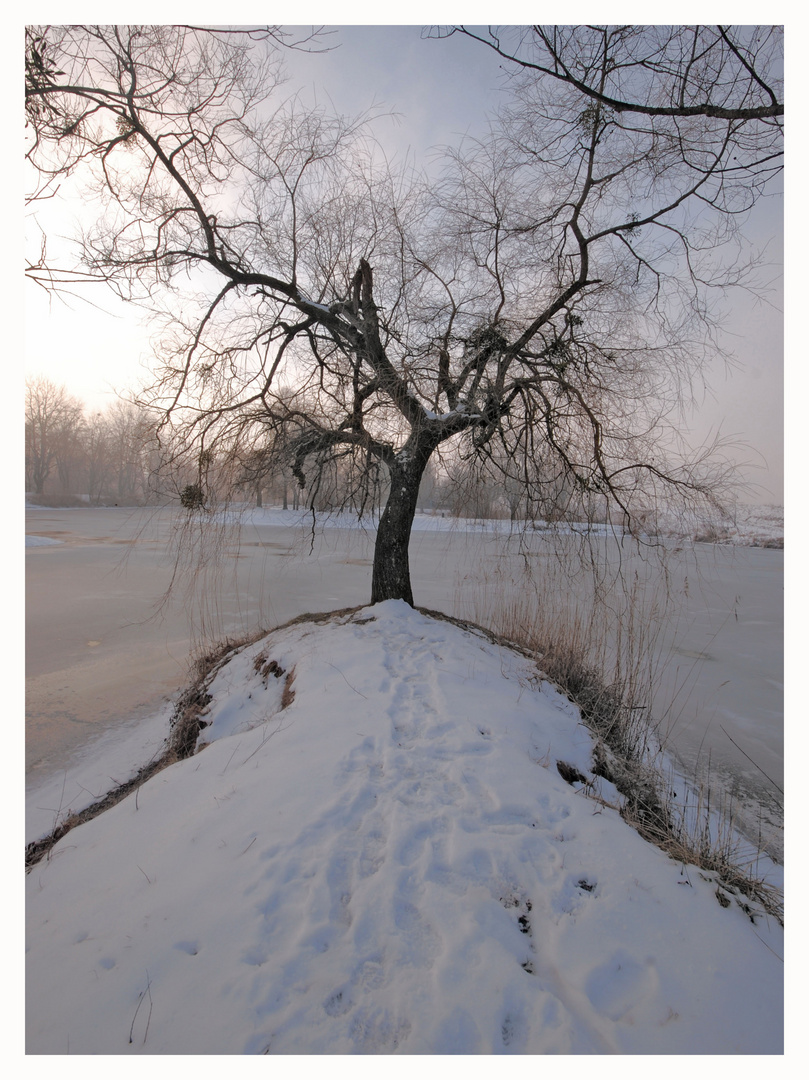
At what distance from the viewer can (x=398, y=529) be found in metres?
4.57

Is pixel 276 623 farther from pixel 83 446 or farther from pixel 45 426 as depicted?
pixel 83 446

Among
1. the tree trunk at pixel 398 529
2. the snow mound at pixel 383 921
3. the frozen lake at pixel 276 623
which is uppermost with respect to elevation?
the tree trunk at pixel 398 529

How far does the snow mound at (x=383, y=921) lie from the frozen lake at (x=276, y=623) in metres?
1.94

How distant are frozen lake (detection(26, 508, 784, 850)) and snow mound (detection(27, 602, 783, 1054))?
194 cm

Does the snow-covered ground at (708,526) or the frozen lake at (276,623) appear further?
the frozen lake at (276,623)

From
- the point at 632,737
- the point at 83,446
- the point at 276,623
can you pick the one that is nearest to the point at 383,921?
the point at 632,737

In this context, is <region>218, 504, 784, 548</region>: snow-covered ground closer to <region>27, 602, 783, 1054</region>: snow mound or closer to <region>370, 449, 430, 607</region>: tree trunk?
<region>370, 449, 430, 607</region>: tree trunk

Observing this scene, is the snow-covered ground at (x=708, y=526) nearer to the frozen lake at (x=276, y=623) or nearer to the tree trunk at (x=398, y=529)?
the frozen lake at (x=276, y=623)

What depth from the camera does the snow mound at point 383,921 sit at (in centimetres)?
122

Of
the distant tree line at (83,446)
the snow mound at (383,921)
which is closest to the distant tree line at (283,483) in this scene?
the distant tree line at (83,446)

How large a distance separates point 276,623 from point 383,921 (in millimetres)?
4887

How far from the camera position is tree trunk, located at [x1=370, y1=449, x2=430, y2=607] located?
4.58 meters

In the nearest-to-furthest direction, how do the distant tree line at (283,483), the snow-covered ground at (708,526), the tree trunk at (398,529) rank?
the snow-covered ground at (708,526) < the distant tree line at (283,483) < the tree trunk at (398,529)

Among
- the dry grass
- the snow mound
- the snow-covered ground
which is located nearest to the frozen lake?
the snow-covered ground
